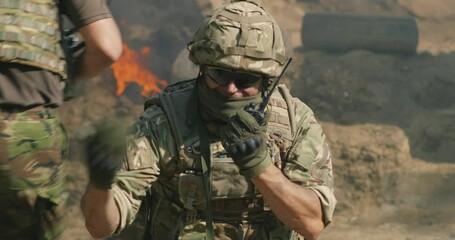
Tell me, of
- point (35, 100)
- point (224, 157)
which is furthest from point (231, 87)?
point (35, 100)

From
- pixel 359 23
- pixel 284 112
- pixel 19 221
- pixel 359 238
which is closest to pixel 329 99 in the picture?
pixel 359 23

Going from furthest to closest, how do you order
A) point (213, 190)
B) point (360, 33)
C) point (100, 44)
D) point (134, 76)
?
point (360, 33) → point (134, 76) → point (213, 190) → point (100, 44)

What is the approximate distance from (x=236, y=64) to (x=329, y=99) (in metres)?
8.34

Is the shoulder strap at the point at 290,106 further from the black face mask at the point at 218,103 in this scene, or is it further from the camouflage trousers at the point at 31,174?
the camouflage trousers at the point at 31,174

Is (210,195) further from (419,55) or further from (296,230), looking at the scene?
(419,55)

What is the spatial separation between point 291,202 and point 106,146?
1.04 meters

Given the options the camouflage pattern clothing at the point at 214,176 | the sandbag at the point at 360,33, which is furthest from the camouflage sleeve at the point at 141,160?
the sandbag at the point at 360,33

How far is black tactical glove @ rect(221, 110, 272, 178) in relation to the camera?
13.2 ft

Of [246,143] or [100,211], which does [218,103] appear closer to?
[246,143]

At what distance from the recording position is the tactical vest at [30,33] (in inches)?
151

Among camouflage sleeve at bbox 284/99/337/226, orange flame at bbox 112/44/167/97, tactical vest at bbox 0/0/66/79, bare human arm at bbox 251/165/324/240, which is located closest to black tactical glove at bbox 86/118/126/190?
tactical vest at bbox 0/0/66/79

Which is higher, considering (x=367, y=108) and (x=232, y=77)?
(x=232, y=77)

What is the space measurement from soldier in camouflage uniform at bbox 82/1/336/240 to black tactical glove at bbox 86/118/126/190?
1.77 ft

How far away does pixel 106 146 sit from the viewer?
140 inches
